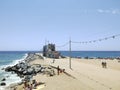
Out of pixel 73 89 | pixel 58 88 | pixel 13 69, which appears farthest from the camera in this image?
pixel 13 69

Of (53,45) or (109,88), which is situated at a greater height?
(53,45)

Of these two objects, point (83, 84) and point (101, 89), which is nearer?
point (101, 89)

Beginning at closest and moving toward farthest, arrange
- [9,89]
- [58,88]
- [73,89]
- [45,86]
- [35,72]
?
[73,89] → [58,88] → [45,86] → [9,89] → [35,72]

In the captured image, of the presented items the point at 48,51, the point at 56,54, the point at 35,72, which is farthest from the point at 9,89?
the point at 48,51

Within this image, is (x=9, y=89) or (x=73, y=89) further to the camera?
(x=9, y=89)

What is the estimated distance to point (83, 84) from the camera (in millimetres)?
25953

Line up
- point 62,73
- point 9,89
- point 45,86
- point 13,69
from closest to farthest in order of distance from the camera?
1. point 45,86
2. point 9,89
3. point 62,73
4. point 13,69

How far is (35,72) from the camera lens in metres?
47.4

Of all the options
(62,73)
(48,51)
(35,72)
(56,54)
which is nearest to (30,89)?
(62,73)

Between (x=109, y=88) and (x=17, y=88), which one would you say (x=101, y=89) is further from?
(x=17, y=88)

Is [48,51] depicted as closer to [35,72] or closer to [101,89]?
[35,72]

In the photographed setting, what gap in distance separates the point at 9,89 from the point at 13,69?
92.2 ft

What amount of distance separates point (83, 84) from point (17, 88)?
9169 millimetres

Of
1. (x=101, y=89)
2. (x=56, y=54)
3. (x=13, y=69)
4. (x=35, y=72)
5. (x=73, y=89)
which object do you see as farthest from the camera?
(x=56, y=54)
